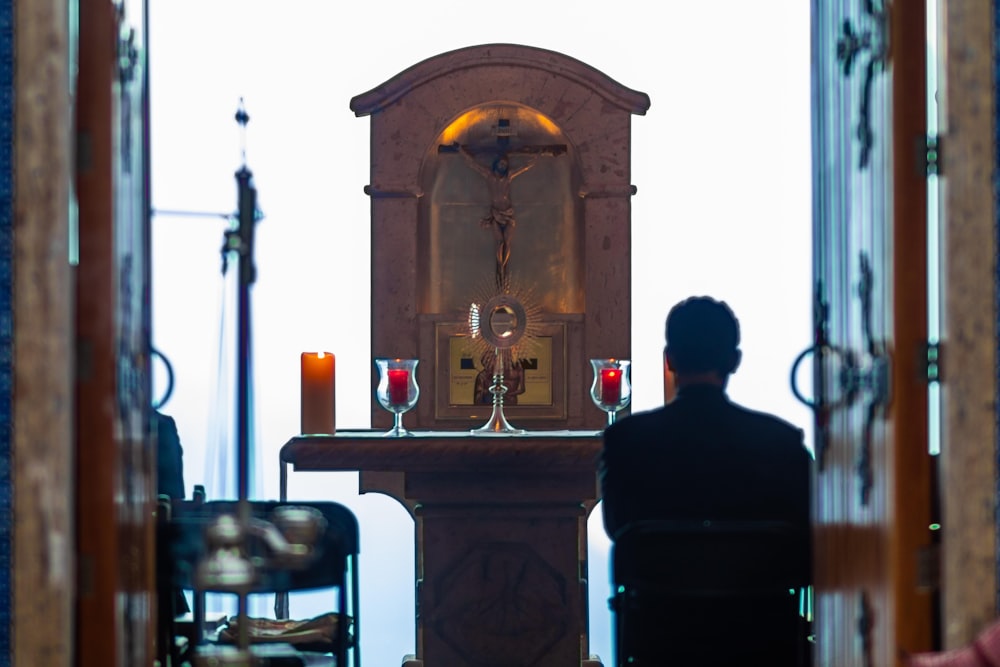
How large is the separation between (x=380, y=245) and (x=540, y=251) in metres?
0.66

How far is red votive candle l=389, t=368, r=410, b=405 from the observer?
3.51 m

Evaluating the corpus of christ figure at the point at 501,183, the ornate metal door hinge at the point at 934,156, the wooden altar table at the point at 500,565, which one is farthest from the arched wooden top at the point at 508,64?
the ornate metal door hinge at the point at 934,156

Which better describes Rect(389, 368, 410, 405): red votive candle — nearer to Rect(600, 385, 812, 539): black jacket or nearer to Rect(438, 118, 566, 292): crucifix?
Rect(600, 385, 812, 539): black jacket

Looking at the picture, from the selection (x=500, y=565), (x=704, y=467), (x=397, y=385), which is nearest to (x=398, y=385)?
(x=397, y=385)

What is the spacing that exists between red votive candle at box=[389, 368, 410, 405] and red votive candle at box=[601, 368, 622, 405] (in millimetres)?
480

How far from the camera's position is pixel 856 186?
252 cm

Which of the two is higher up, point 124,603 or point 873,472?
point 873,472

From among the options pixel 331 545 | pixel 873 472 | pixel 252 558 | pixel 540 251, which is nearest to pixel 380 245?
pixel 540 251

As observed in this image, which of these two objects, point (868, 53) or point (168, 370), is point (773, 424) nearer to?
point (868, 53)

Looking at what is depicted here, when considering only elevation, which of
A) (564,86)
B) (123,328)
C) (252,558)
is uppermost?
(564,86)

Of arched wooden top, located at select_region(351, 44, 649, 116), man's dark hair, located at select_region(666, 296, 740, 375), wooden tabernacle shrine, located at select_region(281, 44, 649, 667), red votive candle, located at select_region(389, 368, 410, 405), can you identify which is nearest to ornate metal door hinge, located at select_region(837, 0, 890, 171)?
man's dark hair, located at select_region(666, 296, 740, 375)

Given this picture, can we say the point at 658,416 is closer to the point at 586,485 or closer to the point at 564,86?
the point at 586,485

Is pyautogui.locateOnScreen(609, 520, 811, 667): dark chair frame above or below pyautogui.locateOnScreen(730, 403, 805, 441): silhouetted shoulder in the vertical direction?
below

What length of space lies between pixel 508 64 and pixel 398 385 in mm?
2469
